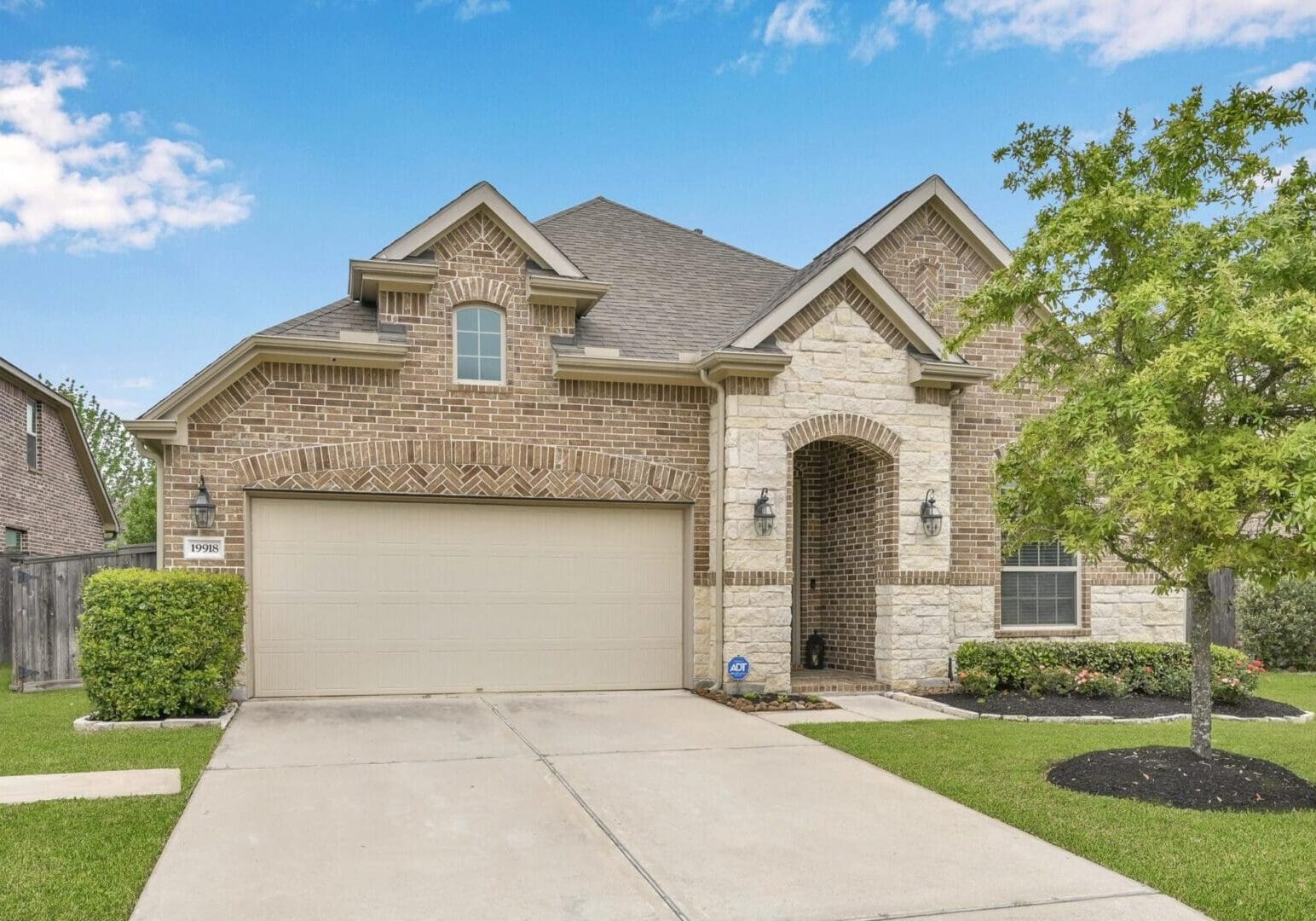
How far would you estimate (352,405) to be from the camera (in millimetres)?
11273

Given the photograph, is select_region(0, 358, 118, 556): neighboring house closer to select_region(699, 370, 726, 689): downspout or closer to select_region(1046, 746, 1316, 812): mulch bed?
select_region(699, 370, 726, 689): downspout

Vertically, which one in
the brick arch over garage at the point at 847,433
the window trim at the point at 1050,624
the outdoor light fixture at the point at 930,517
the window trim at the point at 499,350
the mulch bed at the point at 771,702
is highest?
the window trim at the point at 499,350

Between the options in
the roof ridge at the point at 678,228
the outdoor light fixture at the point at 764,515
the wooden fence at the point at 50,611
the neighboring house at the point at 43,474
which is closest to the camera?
the outdoor light fixture at the point at 764,515

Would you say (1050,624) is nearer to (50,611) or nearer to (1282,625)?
(1282,625)

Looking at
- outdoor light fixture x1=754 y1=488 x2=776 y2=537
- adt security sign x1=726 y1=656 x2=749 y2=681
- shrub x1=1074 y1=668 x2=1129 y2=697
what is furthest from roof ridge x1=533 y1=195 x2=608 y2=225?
shrub x1=1074 y1=668 x2=1129 y2=697

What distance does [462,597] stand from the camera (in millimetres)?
11625

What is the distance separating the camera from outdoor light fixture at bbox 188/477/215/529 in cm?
1065

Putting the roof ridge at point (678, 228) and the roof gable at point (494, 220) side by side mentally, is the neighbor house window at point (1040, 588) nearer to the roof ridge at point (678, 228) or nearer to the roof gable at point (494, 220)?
the roof ridge at point (678, 228)

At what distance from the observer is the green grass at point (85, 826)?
4.68m

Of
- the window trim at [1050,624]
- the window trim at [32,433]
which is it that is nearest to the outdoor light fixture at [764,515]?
the window trim at [1050,624]

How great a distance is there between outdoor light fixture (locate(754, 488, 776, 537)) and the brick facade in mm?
14867

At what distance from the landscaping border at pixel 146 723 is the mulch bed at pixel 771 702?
522 cm

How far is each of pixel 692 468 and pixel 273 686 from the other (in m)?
A: 5.49

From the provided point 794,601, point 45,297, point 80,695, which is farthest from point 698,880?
point 45,297
